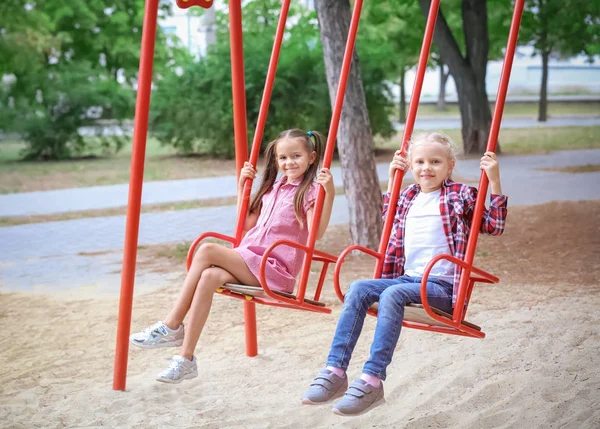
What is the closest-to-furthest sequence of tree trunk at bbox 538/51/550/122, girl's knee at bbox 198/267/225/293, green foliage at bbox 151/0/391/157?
girl's knee at bbox 198/267/225/293, green foliage at bbox 151/0/391/157, tree trunk at bbox 538/51/550/122

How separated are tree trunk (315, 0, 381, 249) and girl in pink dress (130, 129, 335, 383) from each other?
3443 millimetres

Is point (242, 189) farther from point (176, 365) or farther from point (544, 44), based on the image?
point (544, 44)

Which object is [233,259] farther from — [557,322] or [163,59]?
[163,59]

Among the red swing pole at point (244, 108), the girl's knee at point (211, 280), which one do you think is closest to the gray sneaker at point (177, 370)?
the girl's knee at point (211, 280)

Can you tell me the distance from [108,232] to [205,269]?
729cm

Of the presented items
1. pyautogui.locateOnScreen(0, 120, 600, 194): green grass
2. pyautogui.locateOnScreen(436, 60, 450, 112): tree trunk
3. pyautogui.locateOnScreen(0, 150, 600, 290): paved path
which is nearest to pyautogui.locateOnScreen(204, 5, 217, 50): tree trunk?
pyautogui.locateOnScreen(0, 120, 600, 194): green grass

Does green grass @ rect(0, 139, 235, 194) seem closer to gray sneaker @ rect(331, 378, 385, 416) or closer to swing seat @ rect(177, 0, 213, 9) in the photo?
swing seat @ rect(177, 0, 213, 9)

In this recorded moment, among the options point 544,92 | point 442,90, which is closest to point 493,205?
point 544,92

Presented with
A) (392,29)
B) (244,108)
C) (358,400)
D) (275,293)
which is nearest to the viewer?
(358,400)

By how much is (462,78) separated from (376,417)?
42.5ft

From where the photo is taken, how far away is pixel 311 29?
2095 cm

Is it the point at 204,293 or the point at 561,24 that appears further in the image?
the point at 561,24

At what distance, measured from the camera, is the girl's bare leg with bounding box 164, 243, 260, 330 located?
4.09 meters

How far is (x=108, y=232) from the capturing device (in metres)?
11.1
